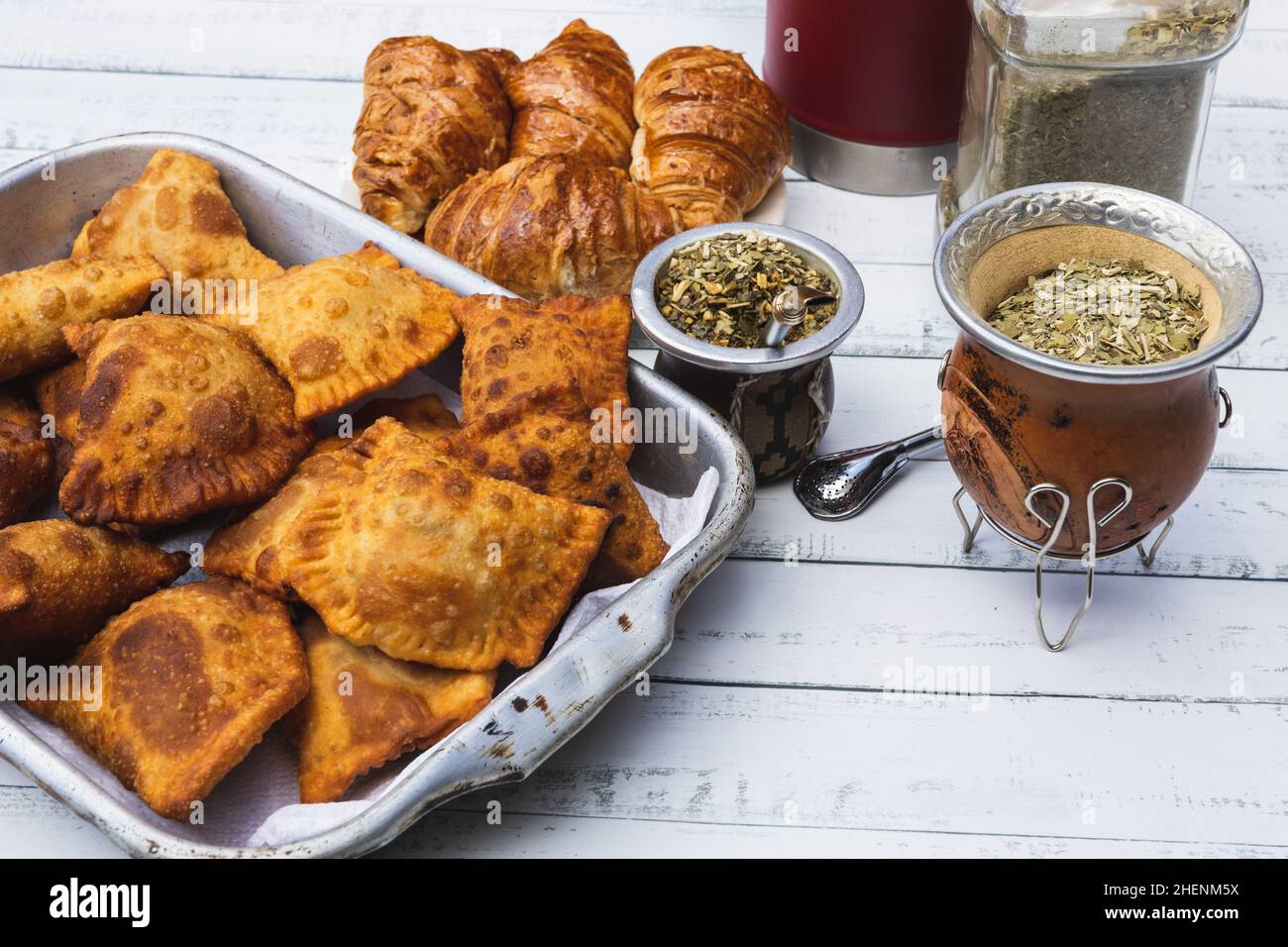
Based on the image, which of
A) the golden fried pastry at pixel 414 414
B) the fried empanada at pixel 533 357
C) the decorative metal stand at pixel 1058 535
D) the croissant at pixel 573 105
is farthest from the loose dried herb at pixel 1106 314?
the croissant at pixel 573 105

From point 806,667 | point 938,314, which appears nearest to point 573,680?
point 806,667

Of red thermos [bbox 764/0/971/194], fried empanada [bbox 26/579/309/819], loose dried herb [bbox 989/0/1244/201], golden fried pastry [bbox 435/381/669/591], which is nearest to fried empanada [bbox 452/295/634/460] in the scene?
golden fried pastry [bbox 435/381/669/591]

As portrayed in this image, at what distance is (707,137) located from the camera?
6.75 ft

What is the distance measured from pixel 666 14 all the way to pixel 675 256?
1186mm

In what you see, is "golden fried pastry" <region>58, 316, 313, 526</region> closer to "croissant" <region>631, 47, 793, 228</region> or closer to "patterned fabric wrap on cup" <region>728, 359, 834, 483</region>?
"patterned fabric wrap on cup" <region>728, 359, 834, 483</region>

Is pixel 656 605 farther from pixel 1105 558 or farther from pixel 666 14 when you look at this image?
pixel 666 14

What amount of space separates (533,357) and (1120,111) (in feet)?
2.94

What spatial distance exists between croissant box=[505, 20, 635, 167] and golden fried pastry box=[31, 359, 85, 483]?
0.78 m

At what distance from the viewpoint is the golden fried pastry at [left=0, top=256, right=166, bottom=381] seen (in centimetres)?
166

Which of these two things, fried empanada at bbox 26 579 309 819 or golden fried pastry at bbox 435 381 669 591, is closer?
fried empanada at bbox 26 579 309 819

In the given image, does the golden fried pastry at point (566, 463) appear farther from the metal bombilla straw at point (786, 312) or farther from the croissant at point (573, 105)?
the croissant at point (573, 105)

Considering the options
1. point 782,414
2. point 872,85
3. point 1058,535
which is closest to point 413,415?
point 782,414

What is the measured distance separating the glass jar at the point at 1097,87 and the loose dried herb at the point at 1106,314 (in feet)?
1.19

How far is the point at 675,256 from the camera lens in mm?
1711
